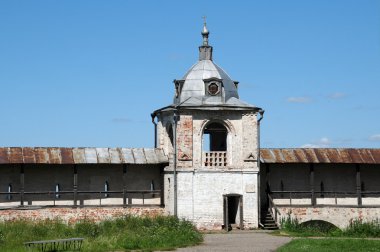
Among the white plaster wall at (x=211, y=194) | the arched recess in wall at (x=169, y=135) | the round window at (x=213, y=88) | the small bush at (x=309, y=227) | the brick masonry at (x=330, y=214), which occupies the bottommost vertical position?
the small bush at (x=309, y=227)

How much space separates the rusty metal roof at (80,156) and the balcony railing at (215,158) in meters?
2.07

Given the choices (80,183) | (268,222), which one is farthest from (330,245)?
(80,183)

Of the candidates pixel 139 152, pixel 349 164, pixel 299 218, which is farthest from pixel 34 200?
pixel 349 164

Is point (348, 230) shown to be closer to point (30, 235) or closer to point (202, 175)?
point (202, 175)

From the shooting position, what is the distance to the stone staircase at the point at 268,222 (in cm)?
3069

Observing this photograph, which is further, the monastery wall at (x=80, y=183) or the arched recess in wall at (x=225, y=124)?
the monastery wall at (x=80, y=183)

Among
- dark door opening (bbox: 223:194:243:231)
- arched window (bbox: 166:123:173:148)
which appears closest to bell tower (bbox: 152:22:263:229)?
dark door opening (bbox: 223:194:243:231)

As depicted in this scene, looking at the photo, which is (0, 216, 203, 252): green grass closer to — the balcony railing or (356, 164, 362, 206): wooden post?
the balcony railing

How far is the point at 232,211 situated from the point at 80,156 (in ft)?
23.4

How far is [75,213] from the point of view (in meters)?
30.5

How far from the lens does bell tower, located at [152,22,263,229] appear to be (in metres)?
30.1

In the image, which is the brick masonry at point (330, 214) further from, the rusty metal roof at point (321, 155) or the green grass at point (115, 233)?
the green grass at point (115, 233)

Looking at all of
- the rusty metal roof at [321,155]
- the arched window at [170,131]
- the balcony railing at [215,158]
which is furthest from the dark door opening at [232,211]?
the arched window at [170,131]

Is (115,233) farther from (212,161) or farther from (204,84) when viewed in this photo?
(204,84)
